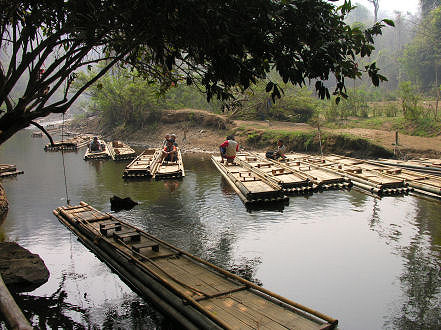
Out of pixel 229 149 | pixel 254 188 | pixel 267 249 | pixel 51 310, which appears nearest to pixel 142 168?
pixel 229 149

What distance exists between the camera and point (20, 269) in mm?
7484

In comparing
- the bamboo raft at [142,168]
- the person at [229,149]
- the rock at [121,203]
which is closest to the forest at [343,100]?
the bamboo raft at [142,168]

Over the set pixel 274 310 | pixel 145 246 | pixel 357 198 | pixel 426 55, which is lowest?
pixel 357 198

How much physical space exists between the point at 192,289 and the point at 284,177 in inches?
372

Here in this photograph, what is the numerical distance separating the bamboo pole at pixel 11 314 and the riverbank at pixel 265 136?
63.2ft

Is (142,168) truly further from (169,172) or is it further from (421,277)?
(421,277)

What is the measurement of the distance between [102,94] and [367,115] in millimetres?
25937

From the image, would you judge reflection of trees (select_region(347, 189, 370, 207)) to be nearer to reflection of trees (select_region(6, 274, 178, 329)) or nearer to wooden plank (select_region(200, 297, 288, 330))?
wooden plank (select_region(200, 297, 288, 330))

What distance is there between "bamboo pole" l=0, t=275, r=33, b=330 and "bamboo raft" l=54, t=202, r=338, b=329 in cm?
210

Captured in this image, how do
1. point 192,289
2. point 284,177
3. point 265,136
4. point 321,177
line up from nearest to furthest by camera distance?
point 192,289
point 284,177
point 321,177
point 265,136

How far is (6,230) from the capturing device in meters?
10.6

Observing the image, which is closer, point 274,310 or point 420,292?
point 274,310

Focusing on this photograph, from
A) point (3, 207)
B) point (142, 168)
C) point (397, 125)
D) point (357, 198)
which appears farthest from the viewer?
point (397, 125)

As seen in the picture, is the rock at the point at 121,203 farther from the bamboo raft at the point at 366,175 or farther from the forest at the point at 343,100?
the forest at the point at 343,100
